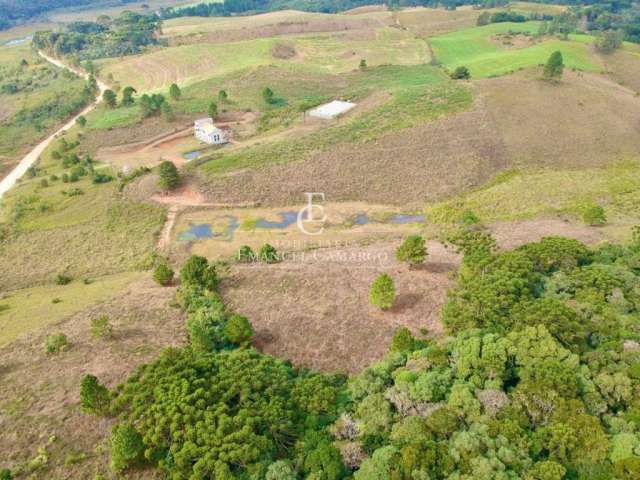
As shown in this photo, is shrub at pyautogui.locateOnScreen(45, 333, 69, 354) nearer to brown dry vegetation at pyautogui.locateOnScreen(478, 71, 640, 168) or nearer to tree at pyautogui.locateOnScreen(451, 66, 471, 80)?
brown dry vegetation at pyautogui.locateOnScreen(478, 71, 640, 168)

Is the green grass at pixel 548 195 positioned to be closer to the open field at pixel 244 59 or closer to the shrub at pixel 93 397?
the shrub at pixel 93 397

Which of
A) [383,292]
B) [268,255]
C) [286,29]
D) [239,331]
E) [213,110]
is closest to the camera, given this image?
[239,331]

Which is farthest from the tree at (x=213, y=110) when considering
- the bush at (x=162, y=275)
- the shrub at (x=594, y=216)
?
the shrub at (x=594, y=216)

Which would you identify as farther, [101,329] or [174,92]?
[174,92]

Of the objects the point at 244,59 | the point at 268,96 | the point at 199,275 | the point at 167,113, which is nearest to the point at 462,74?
the point at 268,96

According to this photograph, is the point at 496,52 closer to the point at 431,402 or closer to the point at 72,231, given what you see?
the point at 72,231

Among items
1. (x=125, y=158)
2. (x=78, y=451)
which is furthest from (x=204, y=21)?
(x=78, y=451)
